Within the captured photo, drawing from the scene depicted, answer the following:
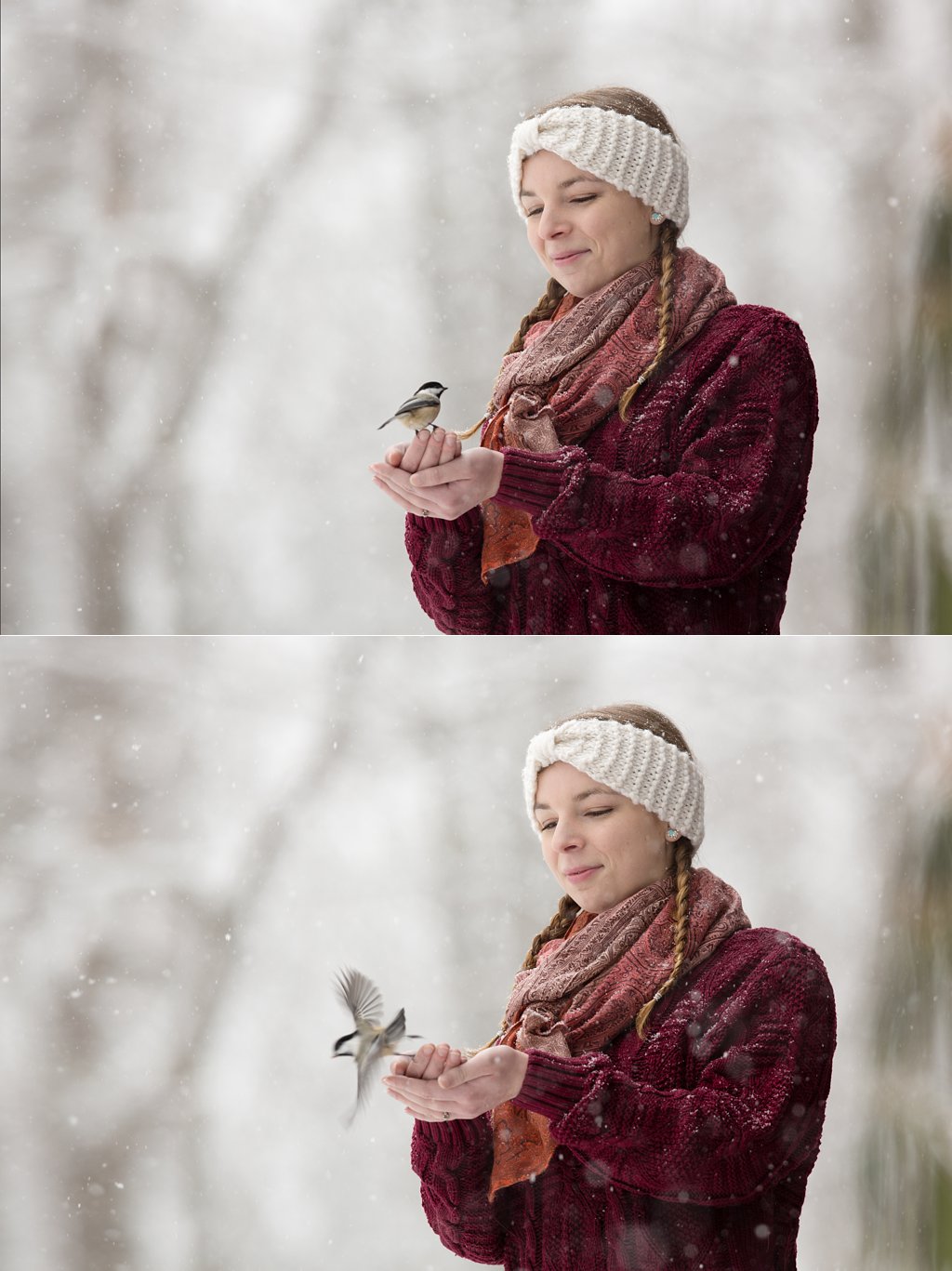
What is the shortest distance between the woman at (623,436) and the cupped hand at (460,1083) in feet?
→ 1.14

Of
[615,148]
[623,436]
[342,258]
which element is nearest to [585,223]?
[615,148]

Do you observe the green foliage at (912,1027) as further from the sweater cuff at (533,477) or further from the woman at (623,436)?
the sweater cuff at (533,477)

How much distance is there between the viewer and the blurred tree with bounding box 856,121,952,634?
1.68 metres

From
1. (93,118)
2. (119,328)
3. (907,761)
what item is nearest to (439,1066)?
(907,761)

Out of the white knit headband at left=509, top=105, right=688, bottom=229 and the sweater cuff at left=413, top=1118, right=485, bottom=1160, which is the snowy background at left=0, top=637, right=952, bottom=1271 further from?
the white knit headband at left=509, top=105, right=688, bottom=229

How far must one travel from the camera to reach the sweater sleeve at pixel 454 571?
4.82ft

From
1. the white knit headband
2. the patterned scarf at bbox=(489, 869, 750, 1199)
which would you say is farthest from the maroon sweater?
the patterned scarf at bbox=(489, 869, 750, 1199)

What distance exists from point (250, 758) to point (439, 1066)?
0.38 metres

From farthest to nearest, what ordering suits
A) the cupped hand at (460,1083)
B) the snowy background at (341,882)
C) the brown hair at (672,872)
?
the snowy background at (341,882) → the brown hair at (672,872) → the cupped hand at (460,1083)

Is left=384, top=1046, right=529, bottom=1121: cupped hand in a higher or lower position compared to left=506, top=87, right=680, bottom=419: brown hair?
lower

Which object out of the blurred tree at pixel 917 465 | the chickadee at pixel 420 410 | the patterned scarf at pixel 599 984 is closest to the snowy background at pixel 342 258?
the blurred tree at pixel 917 465

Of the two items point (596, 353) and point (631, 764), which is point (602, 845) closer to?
point (631, 764)

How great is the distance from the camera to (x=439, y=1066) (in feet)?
4.19

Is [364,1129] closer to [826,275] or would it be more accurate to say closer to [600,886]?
[600,886]
